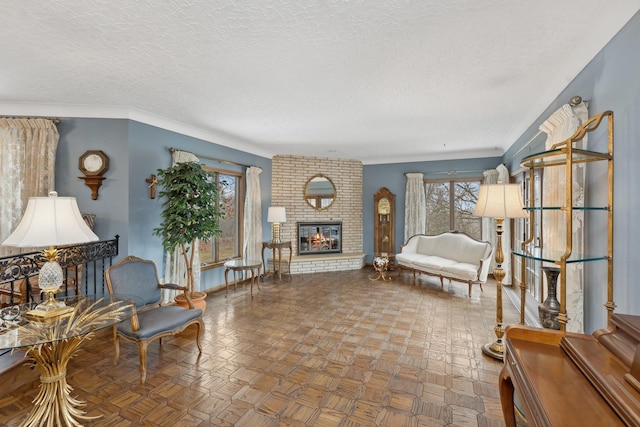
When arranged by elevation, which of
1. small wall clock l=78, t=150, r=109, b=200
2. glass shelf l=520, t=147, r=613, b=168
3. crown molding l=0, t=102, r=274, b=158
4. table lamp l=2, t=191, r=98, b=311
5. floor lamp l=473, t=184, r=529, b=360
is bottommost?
table lamp l=2, t=191, r=98, b=311

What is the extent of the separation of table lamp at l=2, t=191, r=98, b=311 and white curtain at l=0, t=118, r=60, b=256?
6.63 ft

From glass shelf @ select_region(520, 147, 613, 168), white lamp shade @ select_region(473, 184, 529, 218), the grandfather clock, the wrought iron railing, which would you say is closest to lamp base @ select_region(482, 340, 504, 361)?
white lamp shade @ select_region(473, 184, 529, 218)

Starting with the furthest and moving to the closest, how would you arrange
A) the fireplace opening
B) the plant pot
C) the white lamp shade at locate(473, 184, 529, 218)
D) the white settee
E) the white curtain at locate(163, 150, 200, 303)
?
the fireplace opening
the white settee
the white curtain at locate(163, 150, 200, 303)
the plant pot
the white lamp shade at locate(473, 184, 529, 218)

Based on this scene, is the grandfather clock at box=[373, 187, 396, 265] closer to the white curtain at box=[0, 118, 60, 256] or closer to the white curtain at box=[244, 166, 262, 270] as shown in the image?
the white curtain at box=[244, 166, 262, 270]

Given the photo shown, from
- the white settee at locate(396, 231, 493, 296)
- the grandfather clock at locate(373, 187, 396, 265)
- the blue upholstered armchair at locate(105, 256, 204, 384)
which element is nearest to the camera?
the blue upholstered armchair at locate(105, 256, 204, 384)

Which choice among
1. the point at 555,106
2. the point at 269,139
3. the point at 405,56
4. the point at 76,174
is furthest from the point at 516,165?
the point at 76,174

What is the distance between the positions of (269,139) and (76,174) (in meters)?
2.62

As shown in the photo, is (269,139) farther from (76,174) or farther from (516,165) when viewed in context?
(516,165)

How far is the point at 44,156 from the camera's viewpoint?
3.30 meters

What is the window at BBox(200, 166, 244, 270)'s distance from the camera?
4.88 metres

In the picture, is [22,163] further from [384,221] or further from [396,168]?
[396,168]

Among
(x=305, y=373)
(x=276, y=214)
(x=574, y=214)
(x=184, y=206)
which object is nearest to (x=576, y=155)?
(x=574, y=214)

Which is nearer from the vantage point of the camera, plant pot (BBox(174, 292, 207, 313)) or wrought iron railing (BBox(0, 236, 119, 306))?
wrought iron railing (BBox(0, 236, 119, 306))

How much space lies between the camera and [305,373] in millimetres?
2367
